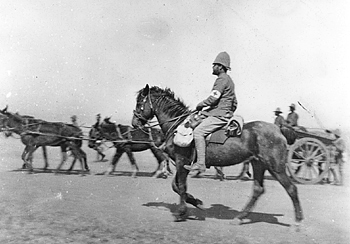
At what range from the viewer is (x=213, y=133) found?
21.9 ft

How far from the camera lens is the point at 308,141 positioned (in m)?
11.0

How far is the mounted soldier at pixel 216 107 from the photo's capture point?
6.57 m

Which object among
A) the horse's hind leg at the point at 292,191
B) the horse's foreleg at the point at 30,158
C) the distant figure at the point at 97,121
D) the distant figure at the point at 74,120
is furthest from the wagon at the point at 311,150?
the horse's foreleg at the point at 30,158

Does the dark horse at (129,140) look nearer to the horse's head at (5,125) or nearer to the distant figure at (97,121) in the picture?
the distant figure at (97,121)

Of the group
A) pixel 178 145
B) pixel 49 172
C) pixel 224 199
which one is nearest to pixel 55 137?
pixel 49 172

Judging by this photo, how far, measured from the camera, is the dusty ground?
564cm

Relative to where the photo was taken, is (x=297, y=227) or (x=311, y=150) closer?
(x=297, y=227)

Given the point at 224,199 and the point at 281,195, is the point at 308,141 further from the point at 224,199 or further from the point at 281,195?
the point at 224,199

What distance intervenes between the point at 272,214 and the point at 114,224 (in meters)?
3.26

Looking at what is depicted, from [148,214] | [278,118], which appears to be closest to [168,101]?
[148,214]

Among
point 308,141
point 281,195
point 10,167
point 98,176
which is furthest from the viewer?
Result: point 10,167

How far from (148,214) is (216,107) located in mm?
2427

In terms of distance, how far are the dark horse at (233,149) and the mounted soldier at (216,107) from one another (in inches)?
8.8

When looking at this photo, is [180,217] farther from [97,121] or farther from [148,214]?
[97,121]
